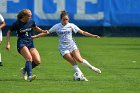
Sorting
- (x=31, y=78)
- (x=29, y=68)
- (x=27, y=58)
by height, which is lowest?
(x=31, y=78)

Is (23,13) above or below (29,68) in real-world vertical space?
above

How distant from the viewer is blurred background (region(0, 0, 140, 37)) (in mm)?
40969

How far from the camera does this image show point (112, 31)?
42094 millimetres

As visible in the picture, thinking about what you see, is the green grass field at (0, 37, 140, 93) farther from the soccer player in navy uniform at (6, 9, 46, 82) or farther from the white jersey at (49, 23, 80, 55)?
the white jersey at (49, 23, 80, 55)

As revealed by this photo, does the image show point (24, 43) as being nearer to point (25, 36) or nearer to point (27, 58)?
point (25, 36)

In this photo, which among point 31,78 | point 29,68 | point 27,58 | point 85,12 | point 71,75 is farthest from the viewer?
point 85,12

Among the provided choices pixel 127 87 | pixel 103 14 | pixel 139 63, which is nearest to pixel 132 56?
pixel 139 63

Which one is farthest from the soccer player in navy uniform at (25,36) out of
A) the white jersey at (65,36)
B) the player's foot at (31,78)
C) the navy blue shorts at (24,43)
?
the white jersey at (65,36)

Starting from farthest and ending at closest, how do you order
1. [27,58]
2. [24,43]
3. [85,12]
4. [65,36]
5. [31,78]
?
[85,12] → [65,36] → [24,43] → [27,58] → [31,78]

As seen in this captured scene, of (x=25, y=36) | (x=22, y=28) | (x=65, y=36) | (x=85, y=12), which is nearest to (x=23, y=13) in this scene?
(x=22, y=28)

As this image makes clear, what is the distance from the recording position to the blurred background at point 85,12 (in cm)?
4097

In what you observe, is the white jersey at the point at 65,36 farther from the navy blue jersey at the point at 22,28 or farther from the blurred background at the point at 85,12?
the blurred background at the point at 85,12

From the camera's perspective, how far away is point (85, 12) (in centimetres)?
4125

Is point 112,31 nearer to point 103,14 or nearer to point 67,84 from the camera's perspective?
point 103,14
